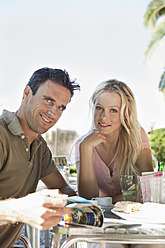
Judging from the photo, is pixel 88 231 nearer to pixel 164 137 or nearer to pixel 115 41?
pixel 164 137

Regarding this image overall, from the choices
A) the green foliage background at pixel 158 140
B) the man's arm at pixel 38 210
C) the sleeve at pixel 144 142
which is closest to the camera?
the man's arm at pixel 38 210

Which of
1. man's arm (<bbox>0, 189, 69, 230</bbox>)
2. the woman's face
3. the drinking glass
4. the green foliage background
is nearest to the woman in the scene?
the woman's face

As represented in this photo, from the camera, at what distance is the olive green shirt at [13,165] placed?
1.41m

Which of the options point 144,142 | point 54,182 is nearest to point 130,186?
point 54,182

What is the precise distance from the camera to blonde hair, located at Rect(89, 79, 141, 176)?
202cm

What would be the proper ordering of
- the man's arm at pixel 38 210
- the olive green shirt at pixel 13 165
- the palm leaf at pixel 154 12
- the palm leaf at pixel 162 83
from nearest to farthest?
the man's arm at pixel 38 210 → the olive green shirt at pixel 13 165 → the palm leaf at pixel 162 83 → the palm leaf at pixel 154 12

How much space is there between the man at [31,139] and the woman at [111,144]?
0.31 m

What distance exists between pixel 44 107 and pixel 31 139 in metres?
0.18

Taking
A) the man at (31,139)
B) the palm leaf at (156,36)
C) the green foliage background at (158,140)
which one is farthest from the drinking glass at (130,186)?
the palm leaf at (156,36)

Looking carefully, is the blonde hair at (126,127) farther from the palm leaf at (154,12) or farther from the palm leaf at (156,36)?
the palm leaf at (154,12)

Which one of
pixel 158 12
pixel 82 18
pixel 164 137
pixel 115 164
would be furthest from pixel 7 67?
pixel 115 164

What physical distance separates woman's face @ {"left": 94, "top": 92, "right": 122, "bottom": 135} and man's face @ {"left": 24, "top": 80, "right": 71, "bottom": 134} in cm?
47

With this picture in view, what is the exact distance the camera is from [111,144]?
2129mm

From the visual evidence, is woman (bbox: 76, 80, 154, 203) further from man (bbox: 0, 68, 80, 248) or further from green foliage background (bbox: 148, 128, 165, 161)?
green foliage background (bbox: 148, 128, 165, 161)
